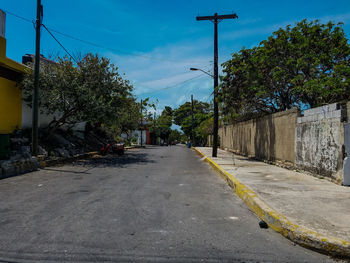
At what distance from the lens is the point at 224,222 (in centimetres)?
482

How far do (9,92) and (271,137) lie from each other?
13.9 meters

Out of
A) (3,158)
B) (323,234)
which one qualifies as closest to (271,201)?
(323,234)

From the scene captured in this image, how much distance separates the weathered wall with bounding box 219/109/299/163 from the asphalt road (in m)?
5.86

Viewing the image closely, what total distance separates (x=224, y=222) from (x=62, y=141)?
16292mm

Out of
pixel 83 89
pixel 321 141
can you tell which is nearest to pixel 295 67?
pixel 321 141

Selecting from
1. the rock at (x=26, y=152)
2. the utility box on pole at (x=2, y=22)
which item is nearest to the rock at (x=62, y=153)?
the rock at (x=26, y=152)

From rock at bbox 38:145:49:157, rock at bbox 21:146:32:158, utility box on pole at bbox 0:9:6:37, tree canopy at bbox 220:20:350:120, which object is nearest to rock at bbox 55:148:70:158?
rock at bbox 38:145:49:157

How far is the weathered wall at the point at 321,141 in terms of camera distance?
8.02m

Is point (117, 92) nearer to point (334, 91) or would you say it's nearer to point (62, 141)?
point (62, 141)

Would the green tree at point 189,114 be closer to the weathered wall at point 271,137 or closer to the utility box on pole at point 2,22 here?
the weathered wall at point 271,137

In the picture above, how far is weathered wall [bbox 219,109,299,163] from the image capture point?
1190cm

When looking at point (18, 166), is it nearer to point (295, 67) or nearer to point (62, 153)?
point (62, 153)

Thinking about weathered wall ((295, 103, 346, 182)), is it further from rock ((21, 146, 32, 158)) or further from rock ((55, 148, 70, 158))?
rock ((55, 148, 70, 158))

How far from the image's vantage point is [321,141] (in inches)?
356
